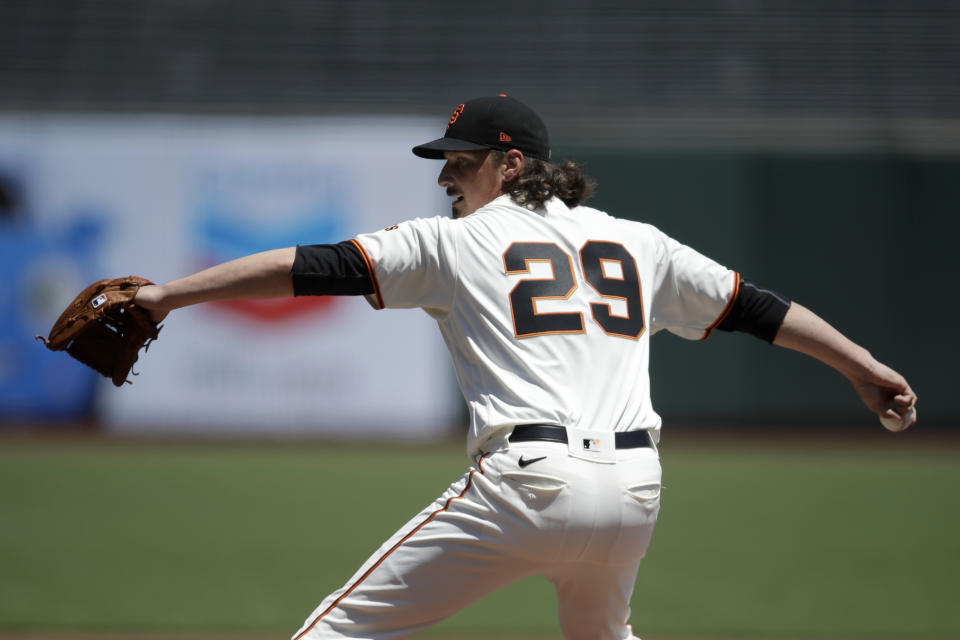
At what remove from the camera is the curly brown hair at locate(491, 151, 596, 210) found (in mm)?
2797

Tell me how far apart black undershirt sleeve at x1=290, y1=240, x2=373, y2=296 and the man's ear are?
516 millimetres

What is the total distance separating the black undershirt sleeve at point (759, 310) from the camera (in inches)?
115

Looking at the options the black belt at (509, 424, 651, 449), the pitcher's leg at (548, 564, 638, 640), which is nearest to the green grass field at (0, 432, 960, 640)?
the pitcher's leg at (548, 564, 638, 640)

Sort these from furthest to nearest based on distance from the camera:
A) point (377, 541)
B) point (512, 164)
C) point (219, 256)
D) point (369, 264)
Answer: point (219, 256) < point (377, 541) < point (512, 164) < point (369, 264)

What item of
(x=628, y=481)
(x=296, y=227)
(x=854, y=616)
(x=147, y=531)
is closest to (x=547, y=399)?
(x=628, y=481)

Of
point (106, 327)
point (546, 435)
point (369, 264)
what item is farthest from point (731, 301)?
point (106, 327)

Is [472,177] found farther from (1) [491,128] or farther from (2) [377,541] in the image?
(2) [377,541]

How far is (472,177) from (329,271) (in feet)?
1.78

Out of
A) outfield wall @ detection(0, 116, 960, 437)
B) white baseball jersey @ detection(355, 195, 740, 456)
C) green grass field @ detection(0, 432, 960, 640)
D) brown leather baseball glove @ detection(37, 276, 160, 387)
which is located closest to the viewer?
white baseball jersey @ detection(355, 195, 740, 456)

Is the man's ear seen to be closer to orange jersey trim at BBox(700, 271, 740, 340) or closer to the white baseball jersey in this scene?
the white baseball jersey

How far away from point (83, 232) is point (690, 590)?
9.13 meters

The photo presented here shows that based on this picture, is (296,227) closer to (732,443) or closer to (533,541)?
(732,443)

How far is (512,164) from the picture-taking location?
9.39ft

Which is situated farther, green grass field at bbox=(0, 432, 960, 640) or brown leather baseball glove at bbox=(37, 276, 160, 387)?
green grass field at bbox=(0, 432, 960, 640)
